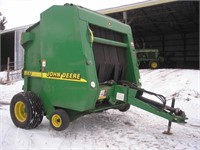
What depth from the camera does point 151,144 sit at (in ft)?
13.7

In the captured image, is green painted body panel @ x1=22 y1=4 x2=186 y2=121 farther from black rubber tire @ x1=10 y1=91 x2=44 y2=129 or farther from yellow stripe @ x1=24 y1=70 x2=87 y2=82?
black rubber tire @ x1=10 y1=91 x2=44 y2=129

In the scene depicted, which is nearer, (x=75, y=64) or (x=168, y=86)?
(x=75, y=64)

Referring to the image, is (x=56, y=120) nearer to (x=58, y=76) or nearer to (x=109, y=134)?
(x=58, y=76)

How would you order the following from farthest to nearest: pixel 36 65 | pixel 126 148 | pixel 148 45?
pixel 148 45
pixel 36 65
pixel 126 148

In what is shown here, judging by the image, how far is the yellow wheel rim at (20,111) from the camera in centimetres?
517

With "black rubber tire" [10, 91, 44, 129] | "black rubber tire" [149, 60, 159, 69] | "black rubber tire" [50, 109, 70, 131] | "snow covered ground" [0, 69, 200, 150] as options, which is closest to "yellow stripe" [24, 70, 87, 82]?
"black rubber tire" [10, 91, 44, 129]

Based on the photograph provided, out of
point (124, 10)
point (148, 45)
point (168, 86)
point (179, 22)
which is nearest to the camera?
point (168, 86)

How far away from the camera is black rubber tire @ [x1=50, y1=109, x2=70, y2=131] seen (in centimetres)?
450

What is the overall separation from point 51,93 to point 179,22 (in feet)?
49.6

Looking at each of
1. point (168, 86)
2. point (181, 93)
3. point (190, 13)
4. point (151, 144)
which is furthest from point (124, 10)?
point (151, 144)

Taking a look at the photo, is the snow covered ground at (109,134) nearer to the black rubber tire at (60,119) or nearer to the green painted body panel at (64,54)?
the black rubber tire at (60,119)

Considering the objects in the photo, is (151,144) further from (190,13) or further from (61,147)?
(190,13)

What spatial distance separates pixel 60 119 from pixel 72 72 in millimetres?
815

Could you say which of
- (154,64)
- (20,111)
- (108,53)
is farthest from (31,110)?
(154,64)
